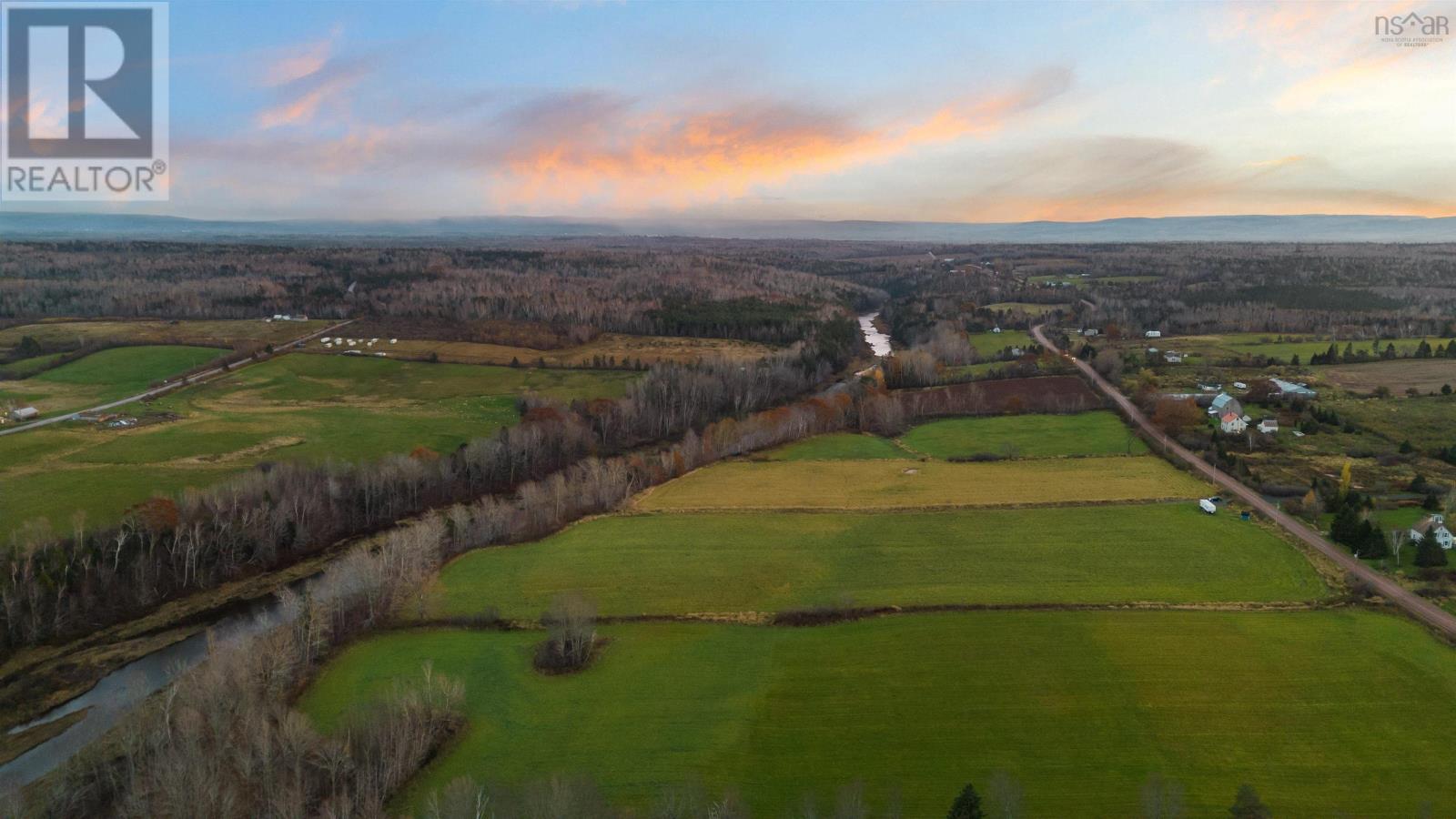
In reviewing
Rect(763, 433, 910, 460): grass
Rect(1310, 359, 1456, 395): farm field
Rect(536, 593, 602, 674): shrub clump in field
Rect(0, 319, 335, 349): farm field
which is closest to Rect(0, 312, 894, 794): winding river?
Rect(536, 593, 602, 674): shrub clump in field

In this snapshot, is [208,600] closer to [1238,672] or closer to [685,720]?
[685,720]

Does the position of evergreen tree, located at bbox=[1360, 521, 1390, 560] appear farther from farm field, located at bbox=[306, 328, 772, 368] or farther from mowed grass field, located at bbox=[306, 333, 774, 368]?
farm field, located at bbox=[306, 328, 772, 368]

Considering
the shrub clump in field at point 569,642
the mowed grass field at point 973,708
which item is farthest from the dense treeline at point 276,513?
the shrub clump in field at point 569,642

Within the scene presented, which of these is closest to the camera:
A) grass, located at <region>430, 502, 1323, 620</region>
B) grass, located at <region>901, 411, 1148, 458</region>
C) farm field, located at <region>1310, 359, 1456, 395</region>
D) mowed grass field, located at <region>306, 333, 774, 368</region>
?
grass, located at <region>430, 502, 1323, 620</region>

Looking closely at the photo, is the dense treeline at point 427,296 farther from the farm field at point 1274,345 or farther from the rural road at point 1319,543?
the rural road at point 1319,543

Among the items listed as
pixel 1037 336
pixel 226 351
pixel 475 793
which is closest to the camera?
pixel 475 793

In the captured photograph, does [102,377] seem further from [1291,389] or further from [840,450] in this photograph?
[1291,389]

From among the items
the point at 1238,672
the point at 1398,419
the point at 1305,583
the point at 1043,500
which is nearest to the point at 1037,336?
the point at 1398,419
